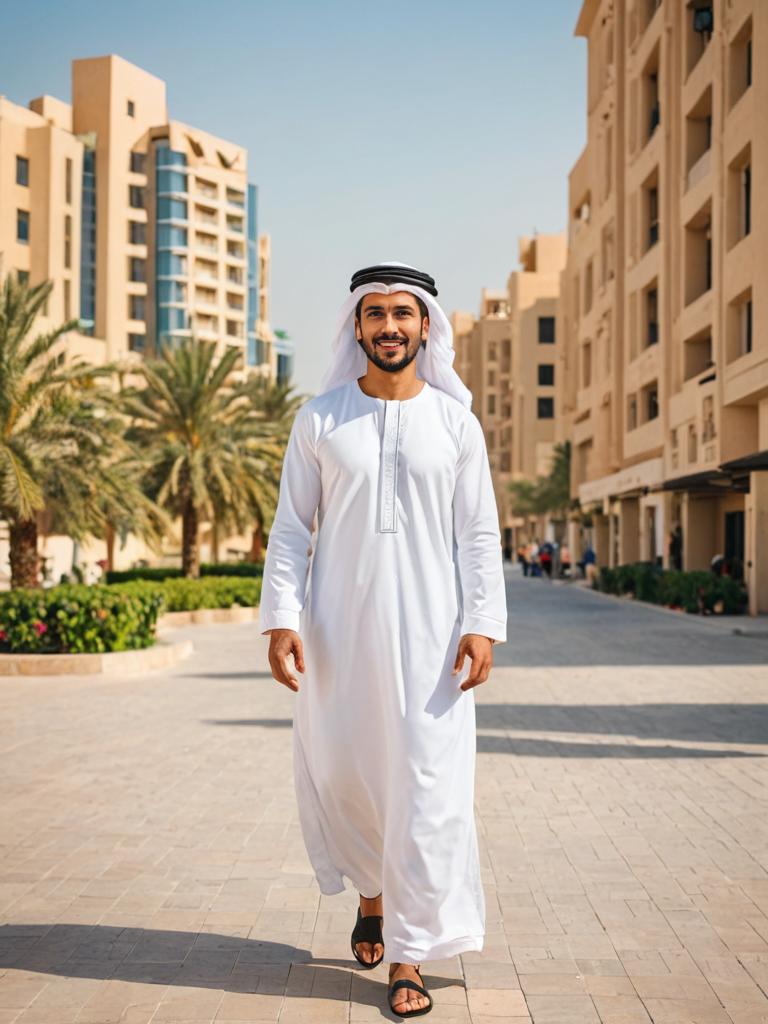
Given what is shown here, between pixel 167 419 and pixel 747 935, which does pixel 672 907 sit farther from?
pixel 167 419

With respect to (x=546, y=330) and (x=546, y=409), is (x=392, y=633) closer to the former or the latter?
(x=546, y=330)

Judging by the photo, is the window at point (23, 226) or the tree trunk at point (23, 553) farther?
the window at point (23, 226)

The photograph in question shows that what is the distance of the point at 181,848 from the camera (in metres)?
5.94

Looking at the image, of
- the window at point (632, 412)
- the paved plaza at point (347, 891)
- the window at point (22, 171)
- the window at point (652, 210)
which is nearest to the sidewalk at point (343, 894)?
the paved plaza at point (347, 891)

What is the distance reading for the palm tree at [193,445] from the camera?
2723 cm

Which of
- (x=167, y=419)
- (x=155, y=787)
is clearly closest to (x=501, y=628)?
(x=155, y=787)

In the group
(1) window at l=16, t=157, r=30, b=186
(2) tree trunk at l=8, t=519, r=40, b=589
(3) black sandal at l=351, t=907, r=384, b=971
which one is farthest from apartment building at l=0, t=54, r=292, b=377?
(3) black sandal at l=351, t=907, r=384, b=971

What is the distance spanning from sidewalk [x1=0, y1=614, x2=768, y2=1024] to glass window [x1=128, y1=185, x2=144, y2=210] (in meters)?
82.0

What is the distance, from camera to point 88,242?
8469cm

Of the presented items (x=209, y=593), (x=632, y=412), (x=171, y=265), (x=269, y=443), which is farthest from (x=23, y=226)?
(x=209, y=593)

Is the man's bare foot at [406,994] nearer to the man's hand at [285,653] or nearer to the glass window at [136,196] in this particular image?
the man's hand at [285,653]

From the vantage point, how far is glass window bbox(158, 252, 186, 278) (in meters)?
87.7

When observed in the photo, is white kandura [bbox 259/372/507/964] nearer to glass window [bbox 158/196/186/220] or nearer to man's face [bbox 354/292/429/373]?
man's face [bbox 354/292/429/373]

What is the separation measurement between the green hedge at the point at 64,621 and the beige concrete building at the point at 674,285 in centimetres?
1206
